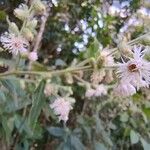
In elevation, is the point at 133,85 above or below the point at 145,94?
Result: below

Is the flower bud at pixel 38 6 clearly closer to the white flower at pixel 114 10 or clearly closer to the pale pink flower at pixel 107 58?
the pale pink flower at pixel 107 58

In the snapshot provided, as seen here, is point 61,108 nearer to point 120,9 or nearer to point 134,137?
point 134,137

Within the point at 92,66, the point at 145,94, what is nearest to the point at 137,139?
the point at 145,94

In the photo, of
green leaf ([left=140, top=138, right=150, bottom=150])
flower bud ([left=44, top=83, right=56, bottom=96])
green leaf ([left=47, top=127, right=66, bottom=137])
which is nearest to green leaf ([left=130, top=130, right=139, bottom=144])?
green leaf ([left=140, top=138, right=150, bottom=150])

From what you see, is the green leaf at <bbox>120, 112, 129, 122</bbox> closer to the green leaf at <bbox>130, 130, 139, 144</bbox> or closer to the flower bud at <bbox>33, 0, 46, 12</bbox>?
the green leaf at <bbox>130, 130, 139, 144</bbox>

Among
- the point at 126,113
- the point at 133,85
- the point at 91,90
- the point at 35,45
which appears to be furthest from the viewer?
the point at 126,113

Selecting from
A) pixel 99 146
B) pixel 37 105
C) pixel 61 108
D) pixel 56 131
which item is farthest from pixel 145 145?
pixel 37 105

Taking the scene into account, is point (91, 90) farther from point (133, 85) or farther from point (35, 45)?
point (133, 85)
